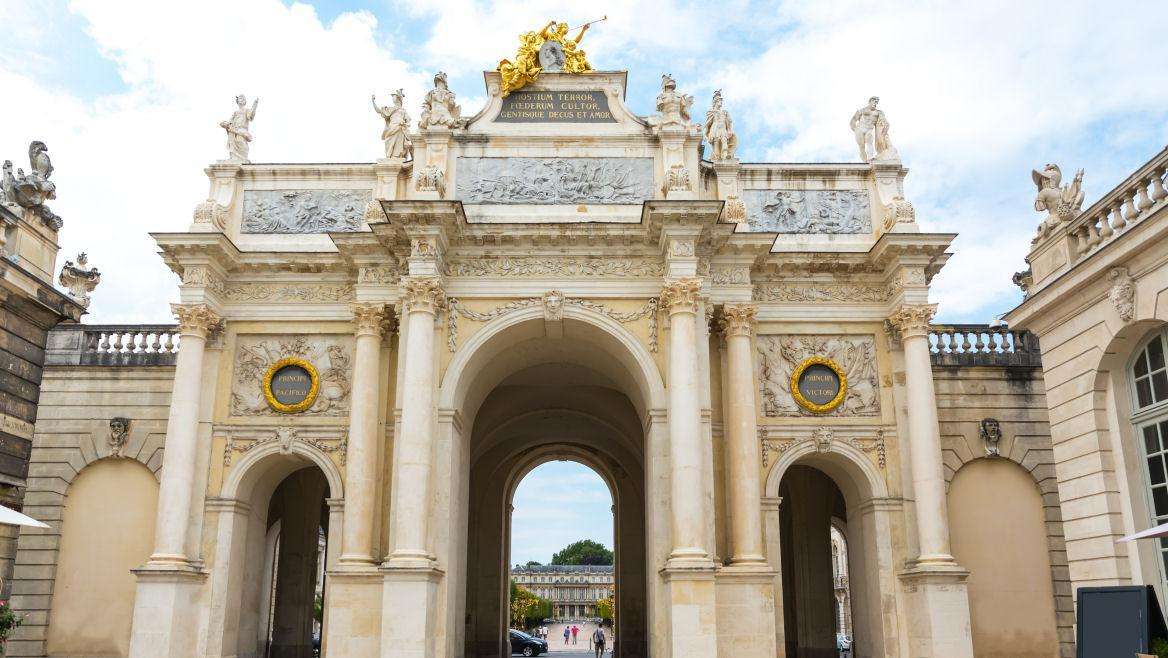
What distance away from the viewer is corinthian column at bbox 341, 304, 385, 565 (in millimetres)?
19000

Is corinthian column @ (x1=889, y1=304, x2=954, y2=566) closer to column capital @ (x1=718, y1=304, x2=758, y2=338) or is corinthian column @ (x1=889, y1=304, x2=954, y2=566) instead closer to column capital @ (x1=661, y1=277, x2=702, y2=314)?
column capital @ (x1=718, y1=304, x2=758, y2=338)

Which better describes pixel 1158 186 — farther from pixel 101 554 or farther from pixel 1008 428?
pixel 101 554

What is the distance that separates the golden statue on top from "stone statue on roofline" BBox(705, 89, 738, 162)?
3028mm

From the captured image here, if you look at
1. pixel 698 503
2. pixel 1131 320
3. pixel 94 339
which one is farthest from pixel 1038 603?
pixel 94 339

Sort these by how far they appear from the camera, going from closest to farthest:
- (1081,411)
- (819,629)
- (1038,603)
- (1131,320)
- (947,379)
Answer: (1131,320)
(1081,411)
(1038,603)
(947,379)
(819,629)

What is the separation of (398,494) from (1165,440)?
501 inches

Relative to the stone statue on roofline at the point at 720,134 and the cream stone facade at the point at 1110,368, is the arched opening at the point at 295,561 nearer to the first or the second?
the stone statue on roofline at the point at 720,134

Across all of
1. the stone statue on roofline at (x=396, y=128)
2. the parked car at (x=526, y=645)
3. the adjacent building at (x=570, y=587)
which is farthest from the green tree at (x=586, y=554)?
the stone statue on roofline at (x=396, y=128)

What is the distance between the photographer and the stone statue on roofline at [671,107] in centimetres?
2097

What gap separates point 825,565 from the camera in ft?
84.2

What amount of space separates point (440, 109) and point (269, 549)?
44.6 feet

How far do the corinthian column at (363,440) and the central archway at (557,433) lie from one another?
166 centimetres

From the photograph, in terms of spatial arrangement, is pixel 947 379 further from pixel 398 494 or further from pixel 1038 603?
pixel 398 494

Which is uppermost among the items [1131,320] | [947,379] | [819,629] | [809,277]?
[809,277]
